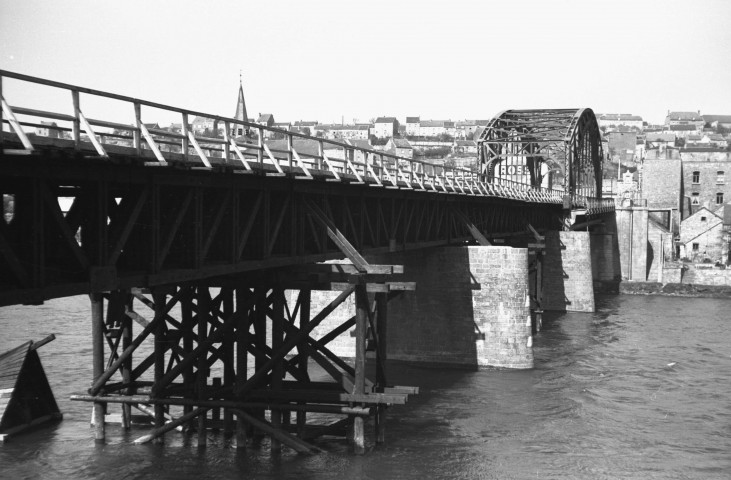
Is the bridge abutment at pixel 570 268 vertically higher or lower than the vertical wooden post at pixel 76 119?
lower

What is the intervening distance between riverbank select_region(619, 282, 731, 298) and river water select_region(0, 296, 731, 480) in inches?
1237

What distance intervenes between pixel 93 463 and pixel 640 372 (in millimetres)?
25540

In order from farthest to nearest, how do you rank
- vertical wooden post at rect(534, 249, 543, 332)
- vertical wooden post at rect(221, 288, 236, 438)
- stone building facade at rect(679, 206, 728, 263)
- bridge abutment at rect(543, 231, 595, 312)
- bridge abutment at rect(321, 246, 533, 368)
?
stone building facade at rect(679, 206, 728, 263) → bridge abutment at rect(543, 231, 595, 312) → vertical wooden post at rect(534, 249, 543, 332) → bridge abutment at rect(321, 246, 533, 368) → vertical wooden post at rect(221, 288, 236, 438)

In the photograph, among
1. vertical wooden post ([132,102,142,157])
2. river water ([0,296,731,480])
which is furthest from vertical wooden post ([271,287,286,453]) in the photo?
vertical wooden post ([132,102,142,157])

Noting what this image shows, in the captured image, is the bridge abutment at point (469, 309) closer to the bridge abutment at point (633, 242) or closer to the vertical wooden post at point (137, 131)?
the vertical wooden post at point (137, 131)

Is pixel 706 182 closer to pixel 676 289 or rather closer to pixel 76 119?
pixel 676 289

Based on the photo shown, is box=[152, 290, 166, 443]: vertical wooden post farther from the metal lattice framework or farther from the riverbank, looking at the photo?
the riverbank

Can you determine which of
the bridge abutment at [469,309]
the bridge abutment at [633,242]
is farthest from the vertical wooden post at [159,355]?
the bridge abutment at [633,242]

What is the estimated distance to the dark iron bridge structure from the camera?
14.7 meters

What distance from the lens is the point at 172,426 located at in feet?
78.8

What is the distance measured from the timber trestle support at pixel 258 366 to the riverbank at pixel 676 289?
57.8m

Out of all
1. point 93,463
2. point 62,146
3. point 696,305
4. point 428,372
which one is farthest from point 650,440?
point 696,305

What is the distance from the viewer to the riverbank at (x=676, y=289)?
255 ft

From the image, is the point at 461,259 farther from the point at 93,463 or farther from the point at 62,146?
the point at 62,146
